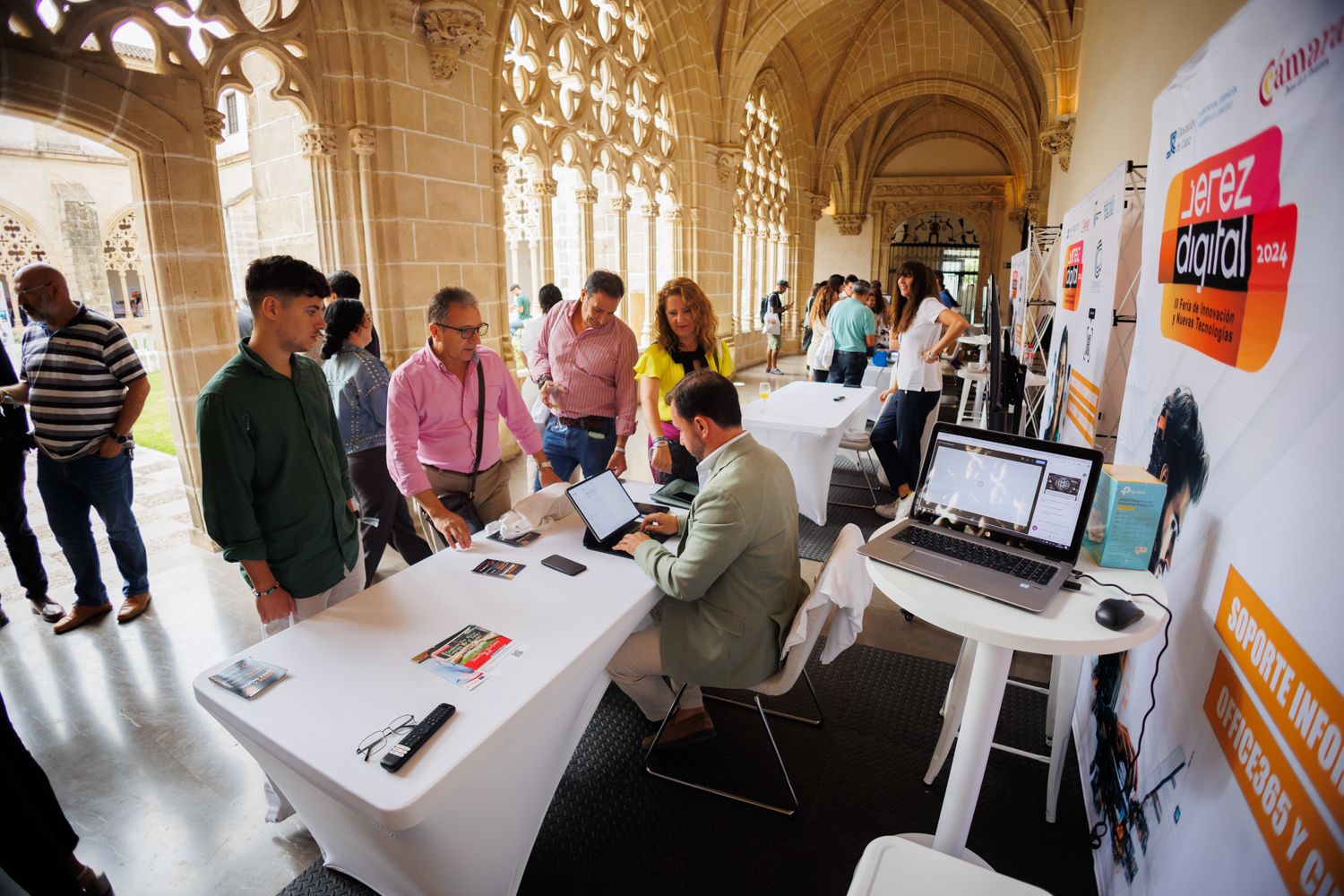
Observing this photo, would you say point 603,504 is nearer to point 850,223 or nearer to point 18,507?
point 18,507

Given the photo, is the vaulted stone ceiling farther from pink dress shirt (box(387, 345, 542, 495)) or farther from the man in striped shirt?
the man in striped shirt

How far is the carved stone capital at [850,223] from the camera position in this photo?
18750 millimetres

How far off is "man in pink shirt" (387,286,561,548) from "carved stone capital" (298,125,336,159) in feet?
7.21

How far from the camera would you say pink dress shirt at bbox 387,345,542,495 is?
94.3 inches

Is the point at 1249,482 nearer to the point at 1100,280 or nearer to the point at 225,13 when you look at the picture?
the point at 1100,280

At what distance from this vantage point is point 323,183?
13.5 feet

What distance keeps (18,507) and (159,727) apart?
155cm

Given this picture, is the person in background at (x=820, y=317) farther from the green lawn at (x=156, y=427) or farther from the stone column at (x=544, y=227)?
the green lawn at (x=156, y=427)

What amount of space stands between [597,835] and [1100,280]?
2770 mm

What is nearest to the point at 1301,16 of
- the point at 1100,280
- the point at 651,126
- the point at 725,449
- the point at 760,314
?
the point at 725,449

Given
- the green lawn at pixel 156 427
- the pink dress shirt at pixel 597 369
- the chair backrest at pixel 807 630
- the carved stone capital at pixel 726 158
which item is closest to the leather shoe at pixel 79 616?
the pink dress shirt at pixel 597 369

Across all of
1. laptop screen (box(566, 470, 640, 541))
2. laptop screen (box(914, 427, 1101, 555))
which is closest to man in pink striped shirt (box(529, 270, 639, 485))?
laptop screen (box(566, 470, 640, 541))

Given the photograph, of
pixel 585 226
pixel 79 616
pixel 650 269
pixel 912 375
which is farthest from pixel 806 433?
pixel 650 269

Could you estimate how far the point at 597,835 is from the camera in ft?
6.64
